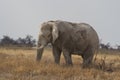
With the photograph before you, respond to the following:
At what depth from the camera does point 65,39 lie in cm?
2111

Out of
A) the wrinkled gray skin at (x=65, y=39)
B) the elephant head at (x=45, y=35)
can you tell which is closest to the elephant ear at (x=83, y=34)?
the wrinkled gray skin at (x=65, y=39)

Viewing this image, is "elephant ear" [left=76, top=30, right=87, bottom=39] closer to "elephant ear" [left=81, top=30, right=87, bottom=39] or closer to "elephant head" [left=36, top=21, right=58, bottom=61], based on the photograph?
"elephant ear" [left=81, top=30, right=87, bottom=39]

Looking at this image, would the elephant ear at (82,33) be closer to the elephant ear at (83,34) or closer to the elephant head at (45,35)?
the elephant ear at (83,34)

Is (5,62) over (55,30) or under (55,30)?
under

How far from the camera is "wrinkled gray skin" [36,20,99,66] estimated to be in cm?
2100

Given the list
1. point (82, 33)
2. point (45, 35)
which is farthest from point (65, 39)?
point (82, 33)

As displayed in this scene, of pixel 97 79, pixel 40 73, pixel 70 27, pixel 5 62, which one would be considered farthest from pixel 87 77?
pixel 70 27

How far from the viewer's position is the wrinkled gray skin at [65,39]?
21005mm

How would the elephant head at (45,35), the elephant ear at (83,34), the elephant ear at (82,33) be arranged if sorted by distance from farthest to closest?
1. the elephant ear at (83,34)
2. the elephant ear at (82,33)
3. the elephant head at (45,35)

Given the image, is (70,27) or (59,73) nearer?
(59,73)

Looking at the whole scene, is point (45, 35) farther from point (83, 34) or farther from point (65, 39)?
point (83, 34)

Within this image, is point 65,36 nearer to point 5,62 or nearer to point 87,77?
point 5,62

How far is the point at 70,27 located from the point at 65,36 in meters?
0.63

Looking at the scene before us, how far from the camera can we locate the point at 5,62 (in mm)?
18938
